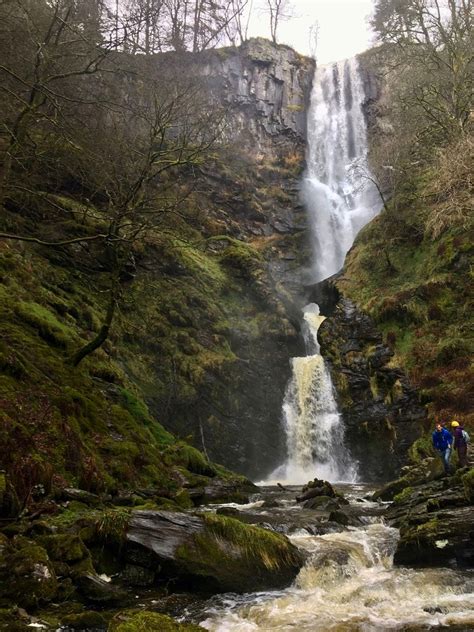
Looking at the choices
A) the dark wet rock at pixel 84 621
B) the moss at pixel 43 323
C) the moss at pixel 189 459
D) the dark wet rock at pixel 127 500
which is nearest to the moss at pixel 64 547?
the dark wet rock at pixel 84 621

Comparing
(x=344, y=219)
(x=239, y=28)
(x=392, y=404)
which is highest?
(x=239, y=28)

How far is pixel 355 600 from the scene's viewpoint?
272 inches

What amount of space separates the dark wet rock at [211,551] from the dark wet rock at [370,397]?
44.2 feet

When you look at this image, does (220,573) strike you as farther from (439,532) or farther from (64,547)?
(439,532)

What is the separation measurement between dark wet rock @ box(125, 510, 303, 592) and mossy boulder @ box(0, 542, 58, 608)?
1.60m

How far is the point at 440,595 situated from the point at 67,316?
13.4m

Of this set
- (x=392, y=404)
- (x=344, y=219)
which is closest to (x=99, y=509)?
(x=392, y=404)

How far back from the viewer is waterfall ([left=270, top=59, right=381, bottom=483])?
876 inches

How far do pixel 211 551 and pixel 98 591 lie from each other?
1.81 m

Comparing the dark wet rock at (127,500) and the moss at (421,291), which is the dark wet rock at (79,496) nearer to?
the dark wet rock at (127,500)

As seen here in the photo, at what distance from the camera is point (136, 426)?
13.4 meters

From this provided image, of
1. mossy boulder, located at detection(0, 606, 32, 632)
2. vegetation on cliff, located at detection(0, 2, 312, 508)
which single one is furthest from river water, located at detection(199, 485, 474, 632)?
vegetation on cliff, located at detection(0, 2, 312, 508)

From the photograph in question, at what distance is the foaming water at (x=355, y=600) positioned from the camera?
6.04 m

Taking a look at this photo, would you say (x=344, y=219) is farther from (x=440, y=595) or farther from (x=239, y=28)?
(x=440, y=595)
